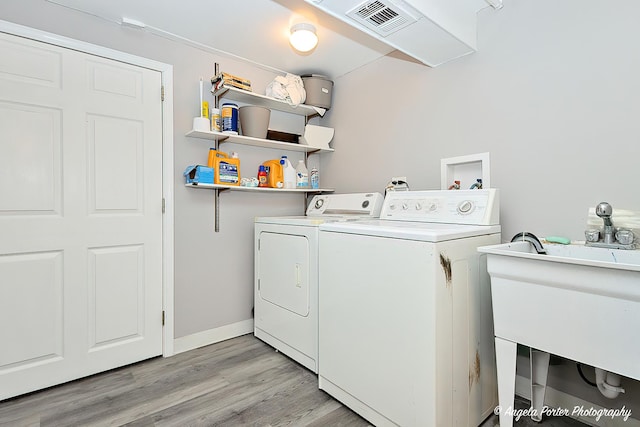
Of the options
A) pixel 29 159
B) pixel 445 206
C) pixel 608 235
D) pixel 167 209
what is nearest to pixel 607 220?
pixel 608 235

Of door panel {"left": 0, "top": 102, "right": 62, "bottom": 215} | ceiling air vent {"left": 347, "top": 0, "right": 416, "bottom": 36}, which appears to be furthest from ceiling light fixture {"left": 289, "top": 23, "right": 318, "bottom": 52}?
door panel {"left": 0, "top": 102, "right": 62, "bottom": 215}

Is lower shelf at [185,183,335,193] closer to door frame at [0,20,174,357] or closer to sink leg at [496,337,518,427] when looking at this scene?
door frame at [0,20,174,357]

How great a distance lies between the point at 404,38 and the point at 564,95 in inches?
34.4

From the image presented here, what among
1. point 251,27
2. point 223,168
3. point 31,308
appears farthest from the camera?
point 223,168

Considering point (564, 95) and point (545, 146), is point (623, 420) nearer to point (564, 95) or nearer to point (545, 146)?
point (545, 146)

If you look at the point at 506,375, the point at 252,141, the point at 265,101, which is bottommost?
the point at 506,375

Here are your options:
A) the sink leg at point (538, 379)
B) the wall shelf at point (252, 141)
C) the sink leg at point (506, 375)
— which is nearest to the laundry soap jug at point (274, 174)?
the wall shelf at point (252, 141)

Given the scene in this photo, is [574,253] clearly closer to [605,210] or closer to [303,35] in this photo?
[605,210]

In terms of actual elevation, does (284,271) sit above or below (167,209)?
below

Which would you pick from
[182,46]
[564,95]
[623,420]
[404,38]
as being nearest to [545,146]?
[564,95]

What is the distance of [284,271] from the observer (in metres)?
2.24

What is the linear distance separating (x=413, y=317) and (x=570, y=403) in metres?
1.03

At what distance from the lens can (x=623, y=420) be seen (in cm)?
144

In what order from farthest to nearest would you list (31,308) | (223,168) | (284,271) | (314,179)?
(314,179)
(223,168)
(284,271)
(31,308)
